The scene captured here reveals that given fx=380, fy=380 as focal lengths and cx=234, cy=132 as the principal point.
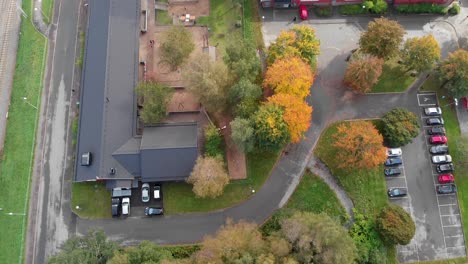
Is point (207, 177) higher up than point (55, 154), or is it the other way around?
point (55, 154)

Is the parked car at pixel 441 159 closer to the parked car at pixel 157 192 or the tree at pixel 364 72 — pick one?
the tree at pixel 364 72

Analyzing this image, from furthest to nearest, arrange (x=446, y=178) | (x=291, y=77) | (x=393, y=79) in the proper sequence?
(x=393, y=79) → (x=446, y=178) → (x=291, y=77)

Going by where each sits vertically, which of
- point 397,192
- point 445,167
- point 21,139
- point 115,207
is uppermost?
point 21,139

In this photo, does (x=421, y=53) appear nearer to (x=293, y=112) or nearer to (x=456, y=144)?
(x=456, y=144)

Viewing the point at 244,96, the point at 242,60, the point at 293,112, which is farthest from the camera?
the point at 242,60

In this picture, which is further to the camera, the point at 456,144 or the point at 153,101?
the point at 456,144

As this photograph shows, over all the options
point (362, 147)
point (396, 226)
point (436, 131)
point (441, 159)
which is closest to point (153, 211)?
point (362, 147)

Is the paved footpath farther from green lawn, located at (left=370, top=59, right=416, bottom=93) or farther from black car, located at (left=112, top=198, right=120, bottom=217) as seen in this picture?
green lawn, located at (left=370, top=59, right=416, bottom=93)
